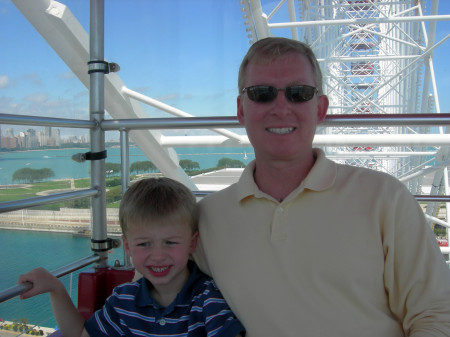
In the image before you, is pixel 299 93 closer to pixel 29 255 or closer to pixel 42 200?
pixel 42 200

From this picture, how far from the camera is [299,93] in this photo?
2.95ft

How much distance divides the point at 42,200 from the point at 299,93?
2.43ft

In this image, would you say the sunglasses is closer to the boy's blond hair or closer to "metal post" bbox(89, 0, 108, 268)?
the boy's blond hair

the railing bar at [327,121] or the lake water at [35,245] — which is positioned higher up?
the railing bar at [327,121]

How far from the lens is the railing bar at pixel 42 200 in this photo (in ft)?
3.15

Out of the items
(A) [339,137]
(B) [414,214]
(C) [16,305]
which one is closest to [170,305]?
(B) [414,214]

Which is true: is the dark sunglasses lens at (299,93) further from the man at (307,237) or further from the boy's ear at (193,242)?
the boy's ear at (193,242)

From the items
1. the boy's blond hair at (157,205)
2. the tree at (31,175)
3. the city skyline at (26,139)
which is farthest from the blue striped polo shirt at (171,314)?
the tree at (31,175)

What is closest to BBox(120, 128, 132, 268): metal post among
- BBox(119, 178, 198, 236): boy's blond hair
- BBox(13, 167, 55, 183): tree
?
BBox(119, 178, 198, 236): boy's blond hair

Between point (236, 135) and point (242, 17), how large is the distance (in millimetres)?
2230

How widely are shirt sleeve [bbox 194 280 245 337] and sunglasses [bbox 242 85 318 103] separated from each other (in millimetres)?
452

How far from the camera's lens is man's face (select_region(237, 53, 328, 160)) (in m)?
0.90

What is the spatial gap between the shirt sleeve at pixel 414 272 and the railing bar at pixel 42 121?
0.91 metres

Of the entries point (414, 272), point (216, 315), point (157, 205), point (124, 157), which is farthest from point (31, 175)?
point (414, 272)
